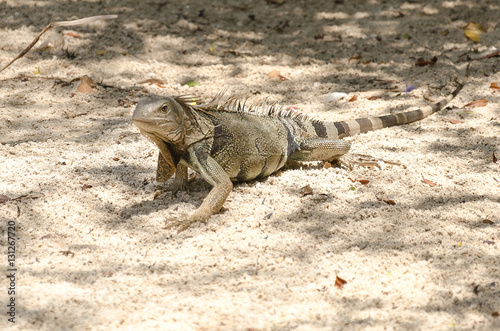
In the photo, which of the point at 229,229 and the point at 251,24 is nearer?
the point at 229,229

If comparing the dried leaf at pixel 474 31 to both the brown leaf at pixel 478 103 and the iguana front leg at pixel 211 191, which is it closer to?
the brown leaf at pixel 478 103

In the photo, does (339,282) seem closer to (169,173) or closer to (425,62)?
(169,173)

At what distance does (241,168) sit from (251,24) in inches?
193

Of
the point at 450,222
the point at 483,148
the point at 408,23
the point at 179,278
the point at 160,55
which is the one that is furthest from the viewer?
the point at 408,23

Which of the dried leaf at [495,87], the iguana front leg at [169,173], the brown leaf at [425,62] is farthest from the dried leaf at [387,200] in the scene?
the brown leaf at [425,62]

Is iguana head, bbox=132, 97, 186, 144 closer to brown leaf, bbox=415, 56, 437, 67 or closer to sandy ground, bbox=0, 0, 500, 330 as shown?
sandy ground, bbox=0, 0, 500, 330

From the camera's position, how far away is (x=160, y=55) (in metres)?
7.71

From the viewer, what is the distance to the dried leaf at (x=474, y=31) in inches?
314

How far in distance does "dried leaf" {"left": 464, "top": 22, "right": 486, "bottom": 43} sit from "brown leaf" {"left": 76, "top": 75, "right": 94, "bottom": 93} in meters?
5.52

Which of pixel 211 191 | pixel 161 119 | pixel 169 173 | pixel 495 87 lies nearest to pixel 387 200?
pixel 211 191

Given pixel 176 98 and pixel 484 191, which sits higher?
pixel 176 98

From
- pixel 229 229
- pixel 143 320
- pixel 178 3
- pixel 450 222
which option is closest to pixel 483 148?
pixel 450 222

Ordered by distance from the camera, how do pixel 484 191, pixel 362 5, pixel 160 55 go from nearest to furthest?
pixel 484 191 < pixel 160 55 < pixel 362 5

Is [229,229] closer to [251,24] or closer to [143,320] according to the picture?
[143,320]
